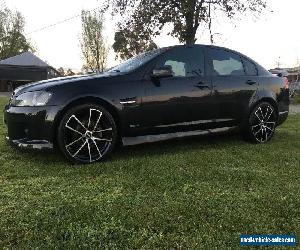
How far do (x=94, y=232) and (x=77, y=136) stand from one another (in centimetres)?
200

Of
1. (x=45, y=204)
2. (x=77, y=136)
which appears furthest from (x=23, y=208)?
(x=77, y=136)

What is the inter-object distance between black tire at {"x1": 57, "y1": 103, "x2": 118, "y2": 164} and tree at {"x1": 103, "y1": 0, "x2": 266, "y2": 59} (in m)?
16.2

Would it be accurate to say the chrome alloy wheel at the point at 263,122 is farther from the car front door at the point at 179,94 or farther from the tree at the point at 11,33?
the tree at the point at 11,33

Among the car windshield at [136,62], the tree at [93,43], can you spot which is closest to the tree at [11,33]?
the tree at [93,43]

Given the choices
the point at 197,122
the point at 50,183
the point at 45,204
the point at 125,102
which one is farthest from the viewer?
the point at 197,122

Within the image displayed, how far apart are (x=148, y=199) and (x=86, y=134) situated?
1524mm

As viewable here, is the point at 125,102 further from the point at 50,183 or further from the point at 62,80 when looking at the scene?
the point at 50,183

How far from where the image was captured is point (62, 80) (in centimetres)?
481

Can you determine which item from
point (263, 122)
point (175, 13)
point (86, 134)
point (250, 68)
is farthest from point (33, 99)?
point (175, 13)

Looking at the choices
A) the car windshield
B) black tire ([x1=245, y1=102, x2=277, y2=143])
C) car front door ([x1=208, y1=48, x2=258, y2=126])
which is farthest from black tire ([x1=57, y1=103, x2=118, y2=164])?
black tire ([x1=245, y1=102, x2=277, y2=143])

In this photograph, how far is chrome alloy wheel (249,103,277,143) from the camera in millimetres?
5957

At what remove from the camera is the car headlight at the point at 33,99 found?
4.50 meters

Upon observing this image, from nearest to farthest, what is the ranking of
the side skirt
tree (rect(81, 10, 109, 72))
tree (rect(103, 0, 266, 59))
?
the side skirt
tree (rect(103, 0, 266, 59))
tree (rect(81, 10, 109, 72))

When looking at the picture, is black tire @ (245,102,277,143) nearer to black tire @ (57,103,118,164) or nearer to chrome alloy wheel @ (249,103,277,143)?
chrome alloy wheel @ (249,103,277,143)
